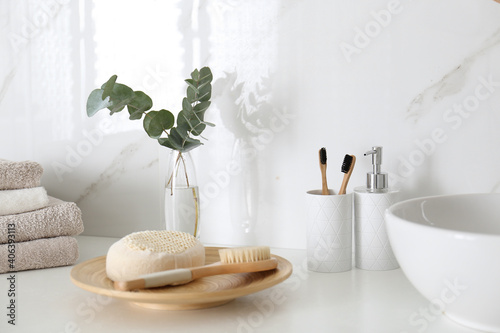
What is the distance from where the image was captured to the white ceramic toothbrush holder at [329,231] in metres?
0.93

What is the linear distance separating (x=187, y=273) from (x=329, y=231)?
0.90ft

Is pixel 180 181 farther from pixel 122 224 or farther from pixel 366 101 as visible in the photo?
pixel 366 101

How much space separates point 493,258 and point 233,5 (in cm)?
72

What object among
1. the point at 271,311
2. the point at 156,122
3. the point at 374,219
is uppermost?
the point at 156,122

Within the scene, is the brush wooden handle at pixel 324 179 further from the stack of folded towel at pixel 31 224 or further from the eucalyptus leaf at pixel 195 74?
the stack of folded towel at pixel 31 224

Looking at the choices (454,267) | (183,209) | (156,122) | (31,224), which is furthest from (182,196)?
(454,267)

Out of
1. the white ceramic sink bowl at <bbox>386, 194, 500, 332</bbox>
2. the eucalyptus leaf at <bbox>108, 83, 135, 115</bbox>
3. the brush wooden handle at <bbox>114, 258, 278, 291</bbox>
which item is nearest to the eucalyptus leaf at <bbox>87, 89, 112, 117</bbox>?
the eucalyptus leaf at <bbox>108, 83, 135, 115</bbox>

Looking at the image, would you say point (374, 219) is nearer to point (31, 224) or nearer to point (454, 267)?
point (454, 267)

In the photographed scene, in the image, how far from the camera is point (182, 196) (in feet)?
3.50

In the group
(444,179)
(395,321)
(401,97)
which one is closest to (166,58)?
(401,97)

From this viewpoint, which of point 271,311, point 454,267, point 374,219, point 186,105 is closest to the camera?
point 454,267

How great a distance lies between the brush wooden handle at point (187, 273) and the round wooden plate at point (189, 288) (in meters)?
0.01

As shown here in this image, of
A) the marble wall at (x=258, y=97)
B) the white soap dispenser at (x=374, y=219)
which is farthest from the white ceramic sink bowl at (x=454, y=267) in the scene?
the marble wall at (x=258, y=97)

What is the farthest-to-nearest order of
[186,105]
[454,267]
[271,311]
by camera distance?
[186,105] < [271,311] < [454,267]
